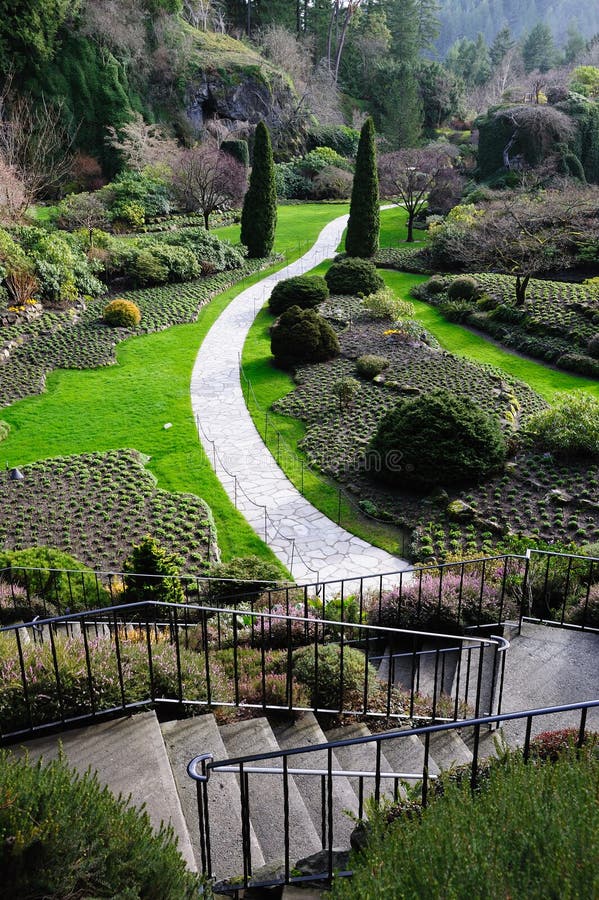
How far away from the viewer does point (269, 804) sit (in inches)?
186

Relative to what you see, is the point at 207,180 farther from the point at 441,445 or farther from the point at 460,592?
the point at 460,592

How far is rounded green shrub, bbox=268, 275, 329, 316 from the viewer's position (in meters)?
23.1

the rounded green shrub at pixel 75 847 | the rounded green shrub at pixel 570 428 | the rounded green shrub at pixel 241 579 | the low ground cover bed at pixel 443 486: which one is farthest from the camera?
the rounded green shrub at pixel 570 428

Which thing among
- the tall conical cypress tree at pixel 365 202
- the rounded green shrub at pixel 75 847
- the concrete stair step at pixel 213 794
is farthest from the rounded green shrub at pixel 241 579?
the tall conical cypress tree at pixel 365 202

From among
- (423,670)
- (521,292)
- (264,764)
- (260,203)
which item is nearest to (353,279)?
(521,292)

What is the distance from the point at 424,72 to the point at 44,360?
5561cm

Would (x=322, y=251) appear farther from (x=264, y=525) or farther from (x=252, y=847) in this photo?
(x=252, y=847)

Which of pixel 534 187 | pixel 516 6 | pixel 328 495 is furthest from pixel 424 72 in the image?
pixel 516 6

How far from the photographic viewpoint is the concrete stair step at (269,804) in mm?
4359

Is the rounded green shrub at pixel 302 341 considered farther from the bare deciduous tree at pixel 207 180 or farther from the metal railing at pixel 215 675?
the bare deciduous tree at pixel 207 180

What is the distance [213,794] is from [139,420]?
12.0m

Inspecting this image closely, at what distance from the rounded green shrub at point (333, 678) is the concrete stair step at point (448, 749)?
89cm

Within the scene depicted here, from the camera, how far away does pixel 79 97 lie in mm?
38531

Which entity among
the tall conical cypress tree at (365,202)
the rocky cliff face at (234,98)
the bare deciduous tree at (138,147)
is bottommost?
the tall conical cypress tree at (365,202)
